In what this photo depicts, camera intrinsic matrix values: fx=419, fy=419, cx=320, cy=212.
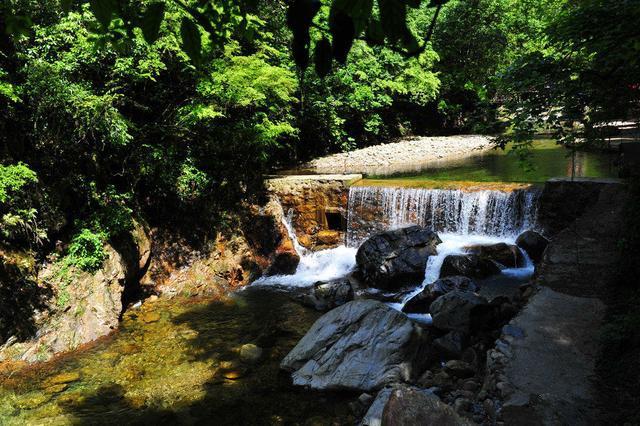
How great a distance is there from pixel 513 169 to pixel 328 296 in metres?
9.72

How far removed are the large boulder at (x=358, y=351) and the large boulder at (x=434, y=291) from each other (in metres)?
1.69

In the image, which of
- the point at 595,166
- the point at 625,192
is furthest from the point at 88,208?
the point at 595,166

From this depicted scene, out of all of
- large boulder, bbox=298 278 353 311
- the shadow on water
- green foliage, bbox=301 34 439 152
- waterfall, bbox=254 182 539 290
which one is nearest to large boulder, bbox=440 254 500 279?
waterfall, bbox=254 182 539 290

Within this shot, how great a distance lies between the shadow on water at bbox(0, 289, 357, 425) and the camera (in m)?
5.24

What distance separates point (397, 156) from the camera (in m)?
19.4

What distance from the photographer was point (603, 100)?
3676 mm

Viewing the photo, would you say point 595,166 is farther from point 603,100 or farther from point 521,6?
point 603,100

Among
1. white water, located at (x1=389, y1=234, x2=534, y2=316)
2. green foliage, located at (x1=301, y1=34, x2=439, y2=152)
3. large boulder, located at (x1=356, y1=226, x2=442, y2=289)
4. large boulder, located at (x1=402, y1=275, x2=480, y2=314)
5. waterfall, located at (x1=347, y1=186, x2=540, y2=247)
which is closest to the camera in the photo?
large boulder, located at (x1=402, y1=275, x2=480, y2=314)

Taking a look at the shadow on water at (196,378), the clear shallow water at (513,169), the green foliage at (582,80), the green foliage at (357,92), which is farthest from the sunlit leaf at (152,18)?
the green foliage at (357,92)

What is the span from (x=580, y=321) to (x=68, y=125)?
331 inches

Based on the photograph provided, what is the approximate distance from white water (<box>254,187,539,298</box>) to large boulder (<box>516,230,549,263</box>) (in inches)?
8.0

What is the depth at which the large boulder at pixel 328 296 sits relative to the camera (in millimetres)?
8461

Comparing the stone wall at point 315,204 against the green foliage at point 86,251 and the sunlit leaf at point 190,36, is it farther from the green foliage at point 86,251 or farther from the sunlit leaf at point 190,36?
the sunlit leaf at point 190,36

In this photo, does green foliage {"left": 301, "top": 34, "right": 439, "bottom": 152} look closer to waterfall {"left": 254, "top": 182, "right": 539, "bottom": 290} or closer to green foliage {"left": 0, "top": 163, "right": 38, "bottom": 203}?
waterfall {"left": 254, "top": 182, "right": 539, "bottom": 290}
